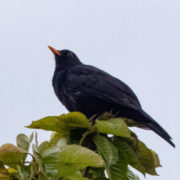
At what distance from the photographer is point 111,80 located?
5777 mm

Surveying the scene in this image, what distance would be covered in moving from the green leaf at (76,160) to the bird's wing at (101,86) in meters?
2.49

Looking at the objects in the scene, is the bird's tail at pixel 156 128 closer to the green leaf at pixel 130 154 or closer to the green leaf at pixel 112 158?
the green leaf at pixel 130 154

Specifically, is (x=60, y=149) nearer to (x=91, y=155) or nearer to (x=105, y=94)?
(x=91, y=155)

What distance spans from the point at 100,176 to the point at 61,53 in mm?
3995

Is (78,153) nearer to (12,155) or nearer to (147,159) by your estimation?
(12,155)

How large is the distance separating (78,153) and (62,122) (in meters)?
0.61

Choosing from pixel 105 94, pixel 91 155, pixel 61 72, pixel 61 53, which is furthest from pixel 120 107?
pixel 91 155

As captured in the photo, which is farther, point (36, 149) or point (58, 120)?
point (58, 120)

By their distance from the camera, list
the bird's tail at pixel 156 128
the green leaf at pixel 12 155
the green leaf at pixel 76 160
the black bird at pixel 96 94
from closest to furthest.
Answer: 1. the green leaf at pixel 76 160
2. the green leaf at pixel 12 155
3. the bird's tail at pixel 156 128
4. the black bird at pixel 96 94

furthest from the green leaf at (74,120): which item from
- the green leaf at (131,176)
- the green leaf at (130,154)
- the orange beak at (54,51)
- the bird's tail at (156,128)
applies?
the orange beak at (54,51)

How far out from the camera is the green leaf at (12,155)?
271 centimetres

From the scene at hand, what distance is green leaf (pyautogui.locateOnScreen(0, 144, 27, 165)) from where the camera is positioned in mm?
2715

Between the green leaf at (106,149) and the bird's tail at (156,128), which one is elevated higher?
the green leaf at (106,149)

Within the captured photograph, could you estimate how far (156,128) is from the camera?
474 cm
